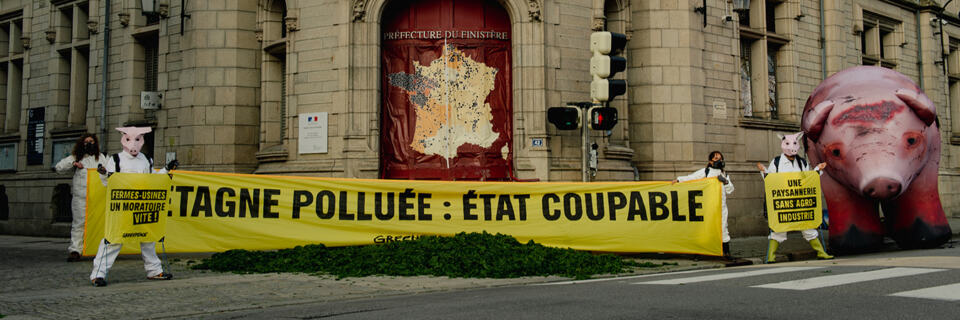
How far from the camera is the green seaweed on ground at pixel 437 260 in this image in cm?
1037

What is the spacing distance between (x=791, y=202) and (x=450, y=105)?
6724 millimetres

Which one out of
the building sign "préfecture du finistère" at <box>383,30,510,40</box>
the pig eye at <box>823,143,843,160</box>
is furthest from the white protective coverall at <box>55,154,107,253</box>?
the pig eye at <box>823,143,843,160</box>

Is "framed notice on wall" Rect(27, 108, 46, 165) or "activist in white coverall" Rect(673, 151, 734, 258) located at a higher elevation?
"framed notice on wall" Rect(27, 108, 46, 165)

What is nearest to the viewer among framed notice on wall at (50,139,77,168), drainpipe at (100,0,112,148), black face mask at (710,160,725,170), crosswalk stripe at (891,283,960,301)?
crosswalk stripe at (891,283,960,301)

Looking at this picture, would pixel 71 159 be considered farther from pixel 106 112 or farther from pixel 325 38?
pixel 106 112

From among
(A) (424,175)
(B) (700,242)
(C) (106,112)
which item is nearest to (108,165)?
(A) (424,175)

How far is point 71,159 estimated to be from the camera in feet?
38.1

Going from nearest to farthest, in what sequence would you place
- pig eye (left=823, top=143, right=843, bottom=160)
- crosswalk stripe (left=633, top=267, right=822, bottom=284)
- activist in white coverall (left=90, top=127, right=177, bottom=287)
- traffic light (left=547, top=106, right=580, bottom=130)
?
crosswalk stripe (left=633, top=267, right=822, bottom=284), activist in white coverall (left=90, top=127, right=177, bottom=287), traffic light (left=547, top=106, right=580, bottom=130), pig eye (left=823, top=143, right=843, bottom=160)

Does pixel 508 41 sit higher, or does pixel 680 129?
pixel 508 41

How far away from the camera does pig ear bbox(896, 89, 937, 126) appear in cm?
1232

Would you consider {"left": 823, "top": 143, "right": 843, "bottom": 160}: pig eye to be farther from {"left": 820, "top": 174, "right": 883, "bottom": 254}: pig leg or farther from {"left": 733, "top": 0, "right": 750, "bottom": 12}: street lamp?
{"left": 733, "top": 0, "right": 750, "bottom": 12}: street lamp

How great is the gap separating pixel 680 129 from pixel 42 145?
57.3 feet

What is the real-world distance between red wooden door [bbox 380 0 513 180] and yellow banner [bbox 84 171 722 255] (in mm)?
3150

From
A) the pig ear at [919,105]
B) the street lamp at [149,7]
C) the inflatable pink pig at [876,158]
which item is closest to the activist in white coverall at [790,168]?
the inflatable pink pig at [876,158]
